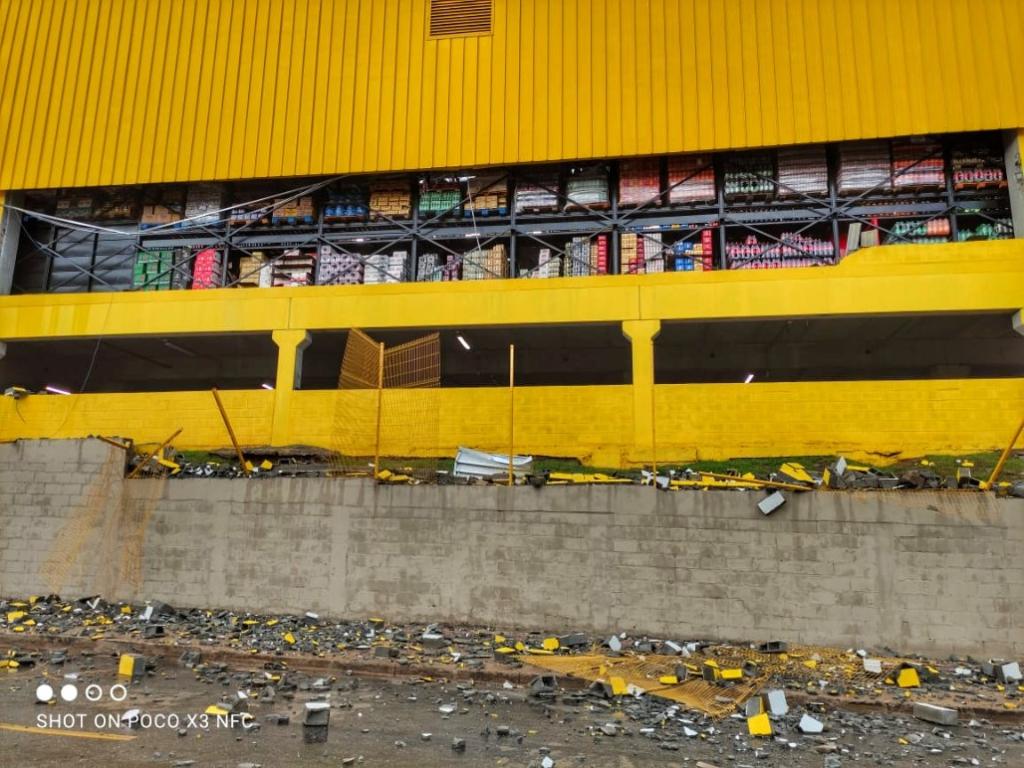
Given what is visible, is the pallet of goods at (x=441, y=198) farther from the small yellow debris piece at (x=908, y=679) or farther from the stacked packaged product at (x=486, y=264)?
the small yellow debris piece at (x=908, y=679)

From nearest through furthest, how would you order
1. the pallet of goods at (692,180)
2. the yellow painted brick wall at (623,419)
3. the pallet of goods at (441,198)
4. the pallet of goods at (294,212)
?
the yellow painted brick wall at (623,419), the pallet of goods at (692,180), the pallet of goods at (441,198), the pallet of goods at (294,212)

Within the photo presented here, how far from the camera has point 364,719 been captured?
602 centimetres

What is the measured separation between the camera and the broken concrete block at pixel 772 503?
8.54 metres

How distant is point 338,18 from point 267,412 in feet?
31.6

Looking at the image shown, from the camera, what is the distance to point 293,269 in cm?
1633

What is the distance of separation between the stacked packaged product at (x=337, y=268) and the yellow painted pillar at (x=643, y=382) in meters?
6.62

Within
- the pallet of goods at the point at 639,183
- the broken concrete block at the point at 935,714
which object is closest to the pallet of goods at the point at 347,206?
the pallet of goods at the point at 639,183

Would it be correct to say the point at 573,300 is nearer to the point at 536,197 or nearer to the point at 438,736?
the point at 536,197

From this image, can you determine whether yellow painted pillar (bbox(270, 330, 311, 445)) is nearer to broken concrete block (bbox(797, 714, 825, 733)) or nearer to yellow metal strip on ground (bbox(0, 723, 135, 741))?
yellow metal strip on ground (bbox(0, 723, 135, 741))

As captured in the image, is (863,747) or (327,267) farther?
(327,267)

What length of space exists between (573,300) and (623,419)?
110 inches

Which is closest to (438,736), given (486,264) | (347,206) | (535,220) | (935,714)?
(935,714)

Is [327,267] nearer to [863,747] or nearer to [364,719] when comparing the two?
[364,719]

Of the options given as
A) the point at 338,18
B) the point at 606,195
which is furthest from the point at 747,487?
the point at 338,18
